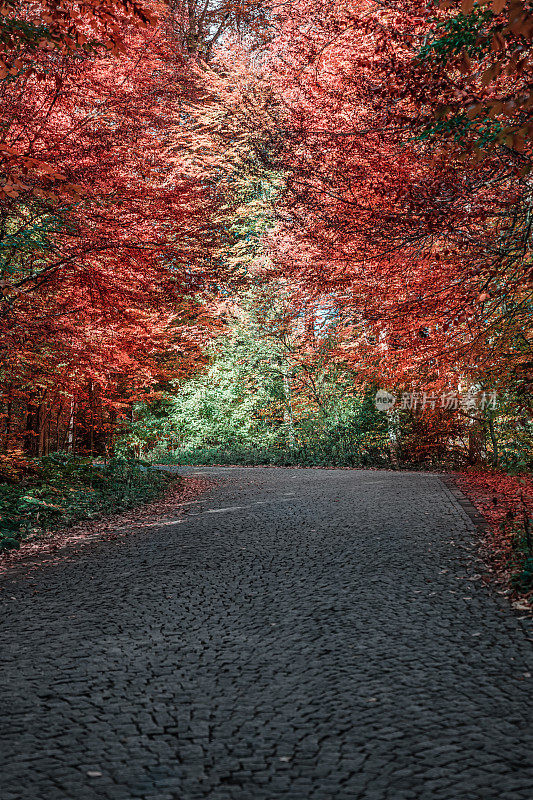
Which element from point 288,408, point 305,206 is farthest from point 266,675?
point 288,408

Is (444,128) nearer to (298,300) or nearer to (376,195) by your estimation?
(376,195)

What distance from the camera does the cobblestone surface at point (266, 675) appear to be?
98.7 inches

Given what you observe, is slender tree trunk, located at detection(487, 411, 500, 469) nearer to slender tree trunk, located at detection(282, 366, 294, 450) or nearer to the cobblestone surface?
the cobblestone surface

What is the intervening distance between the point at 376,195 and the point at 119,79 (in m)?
3.40

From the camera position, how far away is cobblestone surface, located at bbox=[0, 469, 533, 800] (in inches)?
98.7

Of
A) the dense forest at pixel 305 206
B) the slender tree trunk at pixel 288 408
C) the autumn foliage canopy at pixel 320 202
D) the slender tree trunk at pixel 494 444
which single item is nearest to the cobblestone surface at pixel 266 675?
the dense forest at pixel 305 206

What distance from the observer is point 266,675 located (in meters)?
3.46

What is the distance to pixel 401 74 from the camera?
5.94 m

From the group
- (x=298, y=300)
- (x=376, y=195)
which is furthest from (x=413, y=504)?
(x=376, y=195)

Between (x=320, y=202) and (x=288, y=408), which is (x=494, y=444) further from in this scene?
(x=288, y=408)

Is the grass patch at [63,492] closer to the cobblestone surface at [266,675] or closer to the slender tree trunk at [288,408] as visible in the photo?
the cobblestone surface at [266,675]

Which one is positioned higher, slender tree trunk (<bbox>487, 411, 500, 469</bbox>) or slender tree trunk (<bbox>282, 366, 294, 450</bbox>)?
slender tree trunk (<bbox>282, 366, 294, 450</bbox>)

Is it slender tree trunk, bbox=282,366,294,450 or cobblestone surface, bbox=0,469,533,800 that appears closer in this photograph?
cobblestone surface, bbox=0,469,533,800

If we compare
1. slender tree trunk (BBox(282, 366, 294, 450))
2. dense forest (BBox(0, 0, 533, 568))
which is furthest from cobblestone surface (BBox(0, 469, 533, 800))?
slender tree trunk (BBox(282, 366, 294, 450))
